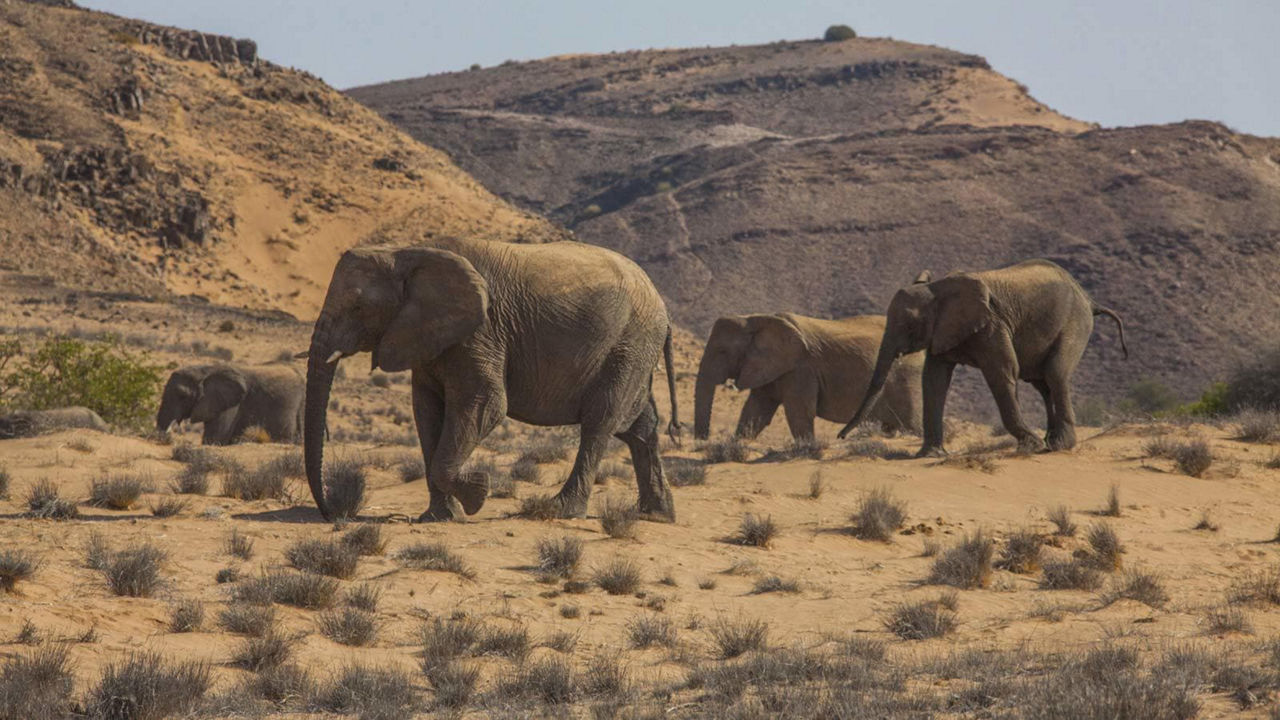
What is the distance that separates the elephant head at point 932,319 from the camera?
1728 centimetres

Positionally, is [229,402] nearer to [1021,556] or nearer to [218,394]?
[218,394]

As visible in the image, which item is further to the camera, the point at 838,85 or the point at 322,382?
the point at 838,85

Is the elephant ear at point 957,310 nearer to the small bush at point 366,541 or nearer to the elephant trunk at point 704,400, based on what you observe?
the elephant trunk at point 704,400

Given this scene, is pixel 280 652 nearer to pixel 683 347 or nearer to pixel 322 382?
pixel 322 382

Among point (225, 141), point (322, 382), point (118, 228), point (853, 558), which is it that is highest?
point (225, 141)

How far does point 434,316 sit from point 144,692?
196 inches

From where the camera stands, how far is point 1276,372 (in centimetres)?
2992

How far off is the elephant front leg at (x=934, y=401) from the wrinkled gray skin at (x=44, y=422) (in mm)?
10940

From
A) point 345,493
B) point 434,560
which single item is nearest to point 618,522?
point 434,560

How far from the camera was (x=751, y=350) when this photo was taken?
866 inches

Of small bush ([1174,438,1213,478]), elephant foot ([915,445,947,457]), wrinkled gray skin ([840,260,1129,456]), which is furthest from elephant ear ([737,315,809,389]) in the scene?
small bush ([1174,438,1213,478])

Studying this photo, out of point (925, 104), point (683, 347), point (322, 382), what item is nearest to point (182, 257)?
point (683, 347)

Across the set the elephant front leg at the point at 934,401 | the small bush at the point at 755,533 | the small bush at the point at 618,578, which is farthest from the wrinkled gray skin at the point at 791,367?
the small bush at the point at 618,578

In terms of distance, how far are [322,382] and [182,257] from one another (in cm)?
4512
